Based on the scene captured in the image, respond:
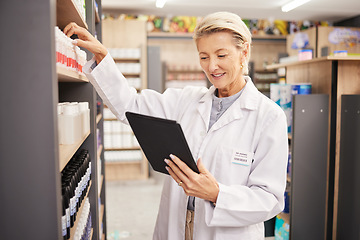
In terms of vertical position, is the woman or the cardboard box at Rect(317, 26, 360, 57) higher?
the cardboard box at Rect(317, 26, 360, 57)

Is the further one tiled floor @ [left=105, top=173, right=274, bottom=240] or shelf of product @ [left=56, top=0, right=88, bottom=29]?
tiled floor @ [left=105, top=173, right=274, bottom=240]

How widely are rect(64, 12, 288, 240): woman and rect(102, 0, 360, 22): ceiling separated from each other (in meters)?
5.10

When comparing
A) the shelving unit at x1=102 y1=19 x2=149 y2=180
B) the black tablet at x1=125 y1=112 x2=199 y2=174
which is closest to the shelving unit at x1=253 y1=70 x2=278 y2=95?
the shelving unit at x1=102 y1=19 x2=149 y2=180

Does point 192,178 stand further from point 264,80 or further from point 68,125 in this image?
Result: point 264,80

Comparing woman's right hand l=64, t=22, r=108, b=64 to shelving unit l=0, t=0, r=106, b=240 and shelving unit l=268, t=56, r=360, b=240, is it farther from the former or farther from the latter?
shelving unit l=268, t=56, r=360, b=240

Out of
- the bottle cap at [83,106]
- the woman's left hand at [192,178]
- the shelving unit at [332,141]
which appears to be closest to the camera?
the woman's left hand at [192,178]

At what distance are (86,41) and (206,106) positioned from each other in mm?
711

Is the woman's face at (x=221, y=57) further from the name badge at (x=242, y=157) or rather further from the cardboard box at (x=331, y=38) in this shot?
the cardboard box at (x=331, y=38)

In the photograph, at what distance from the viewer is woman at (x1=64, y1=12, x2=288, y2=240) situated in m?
→ 1.53

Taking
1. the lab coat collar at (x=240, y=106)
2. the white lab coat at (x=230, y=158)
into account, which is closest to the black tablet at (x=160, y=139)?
the white lab coat at (x=230, y=158)

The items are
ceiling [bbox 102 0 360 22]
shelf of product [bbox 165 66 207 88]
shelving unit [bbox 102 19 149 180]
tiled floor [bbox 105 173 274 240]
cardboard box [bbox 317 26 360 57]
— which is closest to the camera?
tiled floor [bbox 105 173 274 240]

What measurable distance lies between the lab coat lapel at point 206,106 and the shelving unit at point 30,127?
0.92m

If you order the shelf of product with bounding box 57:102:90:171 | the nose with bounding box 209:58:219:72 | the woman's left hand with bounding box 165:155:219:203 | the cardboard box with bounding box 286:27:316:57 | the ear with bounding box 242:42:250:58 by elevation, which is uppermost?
the cardboard box with bounding box 286:27:316:57

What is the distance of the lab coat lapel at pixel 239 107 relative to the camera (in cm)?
168
